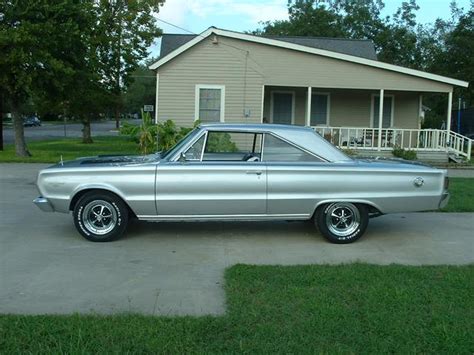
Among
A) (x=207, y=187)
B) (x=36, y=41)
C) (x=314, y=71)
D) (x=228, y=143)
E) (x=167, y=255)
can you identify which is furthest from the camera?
(x=314, y=71)

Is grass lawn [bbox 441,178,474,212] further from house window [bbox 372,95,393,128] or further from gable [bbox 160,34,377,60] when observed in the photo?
gable [bbox 160,34,377,60]

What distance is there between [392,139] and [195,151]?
1478 cm

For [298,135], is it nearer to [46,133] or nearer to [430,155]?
[430,155]

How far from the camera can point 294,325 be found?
4.33m

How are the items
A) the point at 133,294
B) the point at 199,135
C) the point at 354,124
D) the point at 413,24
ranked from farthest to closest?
the point at 413,24 → the point at 354,124 → the point at 199,135 → the point at 133,294

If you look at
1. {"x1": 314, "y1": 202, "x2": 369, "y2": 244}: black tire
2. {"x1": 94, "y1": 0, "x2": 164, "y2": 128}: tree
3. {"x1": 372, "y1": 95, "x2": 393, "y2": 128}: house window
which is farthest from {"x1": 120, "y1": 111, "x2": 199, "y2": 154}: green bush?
{"x1": 94, "y1": 0, "x2": 164, "y2": 128}: tree

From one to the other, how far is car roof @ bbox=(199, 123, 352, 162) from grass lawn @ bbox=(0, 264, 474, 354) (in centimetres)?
232

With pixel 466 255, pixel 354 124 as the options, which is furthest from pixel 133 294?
pixel 354 124

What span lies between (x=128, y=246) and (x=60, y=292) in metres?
1.88

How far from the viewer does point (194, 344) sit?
13.0 ft

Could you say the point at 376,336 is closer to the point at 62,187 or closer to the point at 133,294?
the point at 133,294

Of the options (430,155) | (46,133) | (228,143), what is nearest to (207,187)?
(228,143)

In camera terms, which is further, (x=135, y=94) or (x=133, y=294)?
(x=135, y=94)

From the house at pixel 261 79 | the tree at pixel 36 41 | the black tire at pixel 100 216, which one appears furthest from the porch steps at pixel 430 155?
the black tire at pixel 100 216
